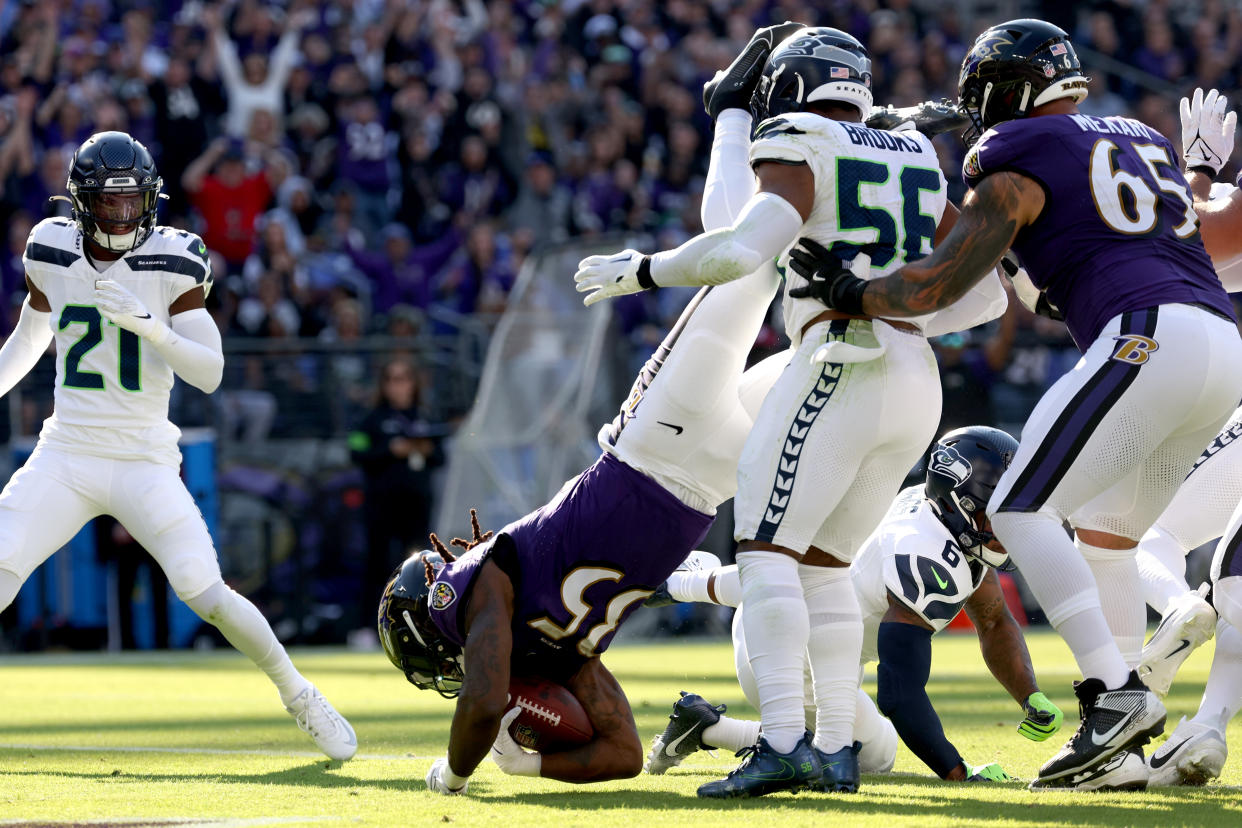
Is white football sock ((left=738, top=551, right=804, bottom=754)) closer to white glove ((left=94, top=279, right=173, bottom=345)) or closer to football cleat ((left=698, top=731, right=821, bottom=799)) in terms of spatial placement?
football cleat ((left=698, top=731, right=821, bottom=799))

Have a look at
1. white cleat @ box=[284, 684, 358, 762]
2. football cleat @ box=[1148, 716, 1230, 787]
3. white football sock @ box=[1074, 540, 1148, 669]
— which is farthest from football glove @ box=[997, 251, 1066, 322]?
white cleat @ box=[284, 684, 358, 762]

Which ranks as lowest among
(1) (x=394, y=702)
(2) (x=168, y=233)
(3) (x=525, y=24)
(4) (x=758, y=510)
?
(1) (x=394, y=702)

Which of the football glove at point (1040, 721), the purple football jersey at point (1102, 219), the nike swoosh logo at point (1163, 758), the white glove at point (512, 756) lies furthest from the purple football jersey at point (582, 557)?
the nike swoosh logo at point (1163, 758)

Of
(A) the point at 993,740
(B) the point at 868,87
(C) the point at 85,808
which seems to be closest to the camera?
(C) the point at 85,808

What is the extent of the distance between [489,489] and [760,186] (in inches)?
318

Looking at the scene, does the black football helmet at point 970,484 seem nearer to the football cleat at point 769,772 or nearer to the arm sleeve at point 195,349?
the football cleat at point 769,772

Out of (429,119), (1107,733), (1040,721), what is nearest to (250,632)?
(1040,721)

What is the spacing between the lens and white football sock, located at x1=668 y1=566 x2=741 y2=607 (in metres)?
5.61

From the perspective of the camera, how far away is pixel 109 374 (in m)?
6.10

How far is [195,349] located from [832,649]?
2.57 metres

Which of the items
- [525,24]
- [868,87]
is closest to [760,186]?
[868,87]

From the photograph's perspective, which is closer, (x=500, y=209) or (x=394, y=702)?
(x=394, y=702)

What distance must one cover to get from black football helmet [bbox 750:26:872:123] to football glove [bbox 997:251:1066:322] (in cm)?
60

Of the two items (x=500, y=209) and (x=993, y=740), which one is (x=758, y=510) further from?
(x=500, y=209)
